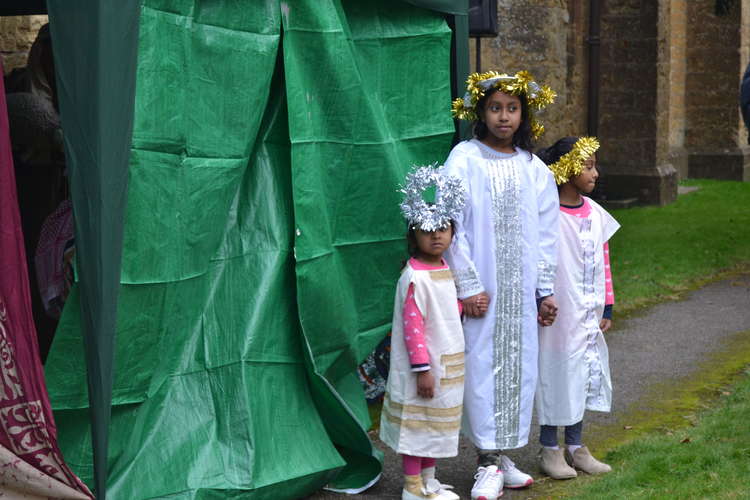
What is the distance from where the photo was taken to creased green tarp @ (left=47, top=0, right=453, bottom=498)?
3.89 meters

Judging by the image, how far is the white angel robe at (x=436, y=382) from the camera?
441cm

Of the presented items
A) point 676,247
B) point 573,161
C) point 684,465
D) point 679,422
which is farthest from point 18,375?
point 676,247

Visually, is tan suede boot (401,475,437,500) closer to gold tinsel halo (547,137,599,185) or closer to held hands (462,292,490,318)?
held hands (462,292,490,318)

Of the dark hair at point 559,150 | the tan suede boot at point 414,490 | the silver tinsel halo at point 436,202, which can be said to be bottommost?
the tan suede boot at point 414,490

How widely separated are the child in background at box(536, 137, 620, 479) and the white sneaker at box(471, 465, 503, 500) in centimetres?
35

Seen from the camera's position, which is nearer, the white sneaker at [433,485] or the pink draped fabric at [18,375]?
the pink draped fabric at [18,375]

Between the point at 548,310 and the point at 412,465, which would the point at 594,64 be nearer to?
the point at 548,310

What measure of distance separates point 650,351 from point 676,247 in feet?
15.4

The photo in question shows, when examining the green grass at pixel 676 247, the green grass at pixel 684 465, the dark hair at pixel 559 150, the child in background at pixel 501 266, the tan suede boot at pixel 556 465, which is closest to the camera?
the green grass at pixel 684 465

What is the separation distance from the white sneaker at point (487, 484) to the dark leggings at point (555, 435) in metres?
0.32

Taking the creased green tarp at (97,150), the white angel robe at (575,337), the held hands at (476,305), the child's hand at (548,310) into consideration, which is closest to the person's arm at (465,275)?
the held hands at (476,305)

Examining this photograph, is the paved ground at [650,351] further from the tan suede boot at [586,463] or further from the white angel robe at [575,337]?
the white angel robe at [575,337]

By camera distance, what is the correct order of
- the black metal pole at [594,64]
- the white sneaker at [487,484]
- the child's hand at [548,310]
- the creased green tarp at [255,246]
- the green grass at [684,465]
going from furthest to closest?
the black metal pole at [594,64] → the child's hand at [548,310] → the white sneaker at [487,484] → the green grass at [684,465] → the creased green tarp at [255,246]

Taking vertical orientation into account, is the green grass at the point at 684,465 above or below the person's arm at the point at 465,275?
below
